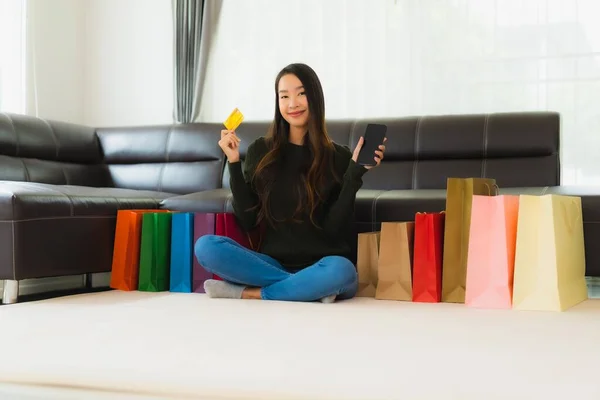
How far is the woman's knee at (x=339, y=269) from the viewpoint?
2.44 m

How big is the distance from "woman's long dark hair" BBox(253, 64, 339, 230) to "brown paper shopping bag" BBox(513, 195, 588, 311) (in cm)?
71

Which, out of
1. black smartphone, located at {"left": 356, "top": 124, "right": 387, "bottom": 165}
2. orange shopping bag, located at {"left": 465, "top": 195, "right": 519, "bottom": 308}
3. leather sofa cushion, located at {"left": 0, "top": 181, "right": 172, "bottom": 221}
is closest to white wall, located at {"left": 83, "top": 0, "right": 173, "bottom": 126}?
leather sofa cushion, located at {"left": 0, "top": 181, "right": 172, "bottom": 221}

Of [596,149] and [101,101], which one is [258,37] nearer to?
[101,101]

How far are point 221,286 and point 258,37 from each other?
2000mm

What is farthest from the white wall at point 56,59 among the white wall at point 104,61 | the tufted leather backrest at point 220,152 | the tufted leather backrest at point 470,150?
the tufted leather backrest at point 470,150

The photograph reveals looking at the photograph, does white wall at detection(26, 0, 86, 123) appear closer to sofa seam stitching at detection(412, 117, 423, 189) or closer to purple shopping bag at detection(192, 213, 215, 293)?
purple shopping bag at detection(192, 213, 215, 293)

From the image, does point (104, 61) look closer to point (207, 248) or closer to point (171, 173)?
point (171, 173)

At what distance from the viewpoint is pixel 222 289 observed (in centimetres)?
266

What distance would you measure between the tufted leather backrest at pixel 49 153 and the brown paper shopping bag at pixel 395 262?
1813mm

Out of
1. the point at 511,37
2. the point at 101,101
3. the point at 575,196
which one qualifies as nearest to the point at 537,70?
the point at 511,37

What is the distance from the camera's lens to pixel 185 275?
9.48 ft

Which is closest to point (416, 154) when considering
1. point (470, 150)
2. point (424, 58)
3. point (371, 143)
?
point (470, 150)

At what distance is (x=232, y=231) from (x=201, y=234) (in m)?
0.13

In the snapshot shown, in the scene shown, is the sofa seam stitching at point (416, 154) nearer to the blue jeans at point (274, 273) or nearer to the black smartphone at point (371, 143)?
the black smartphone at point (371, 143)
